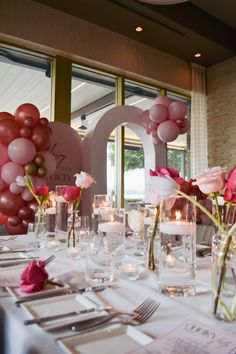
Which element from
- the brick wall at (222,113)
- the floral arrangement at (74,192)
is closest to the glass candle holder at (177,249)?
→ the floral arrangement at (74,192)

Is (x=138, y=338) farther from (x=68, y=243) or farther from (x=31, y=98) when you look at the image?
(x=31, y=98)

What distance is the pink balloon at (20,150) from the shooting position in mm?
2992

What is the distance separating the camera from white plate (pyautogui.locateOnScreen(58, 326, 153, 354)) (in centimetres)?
55

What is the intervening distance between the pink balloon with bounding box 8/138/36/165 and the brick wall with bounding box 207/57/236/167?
3869 millimetres

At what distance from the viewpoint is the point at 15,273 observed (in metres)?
1.07

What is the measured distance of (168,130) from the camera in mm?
3820

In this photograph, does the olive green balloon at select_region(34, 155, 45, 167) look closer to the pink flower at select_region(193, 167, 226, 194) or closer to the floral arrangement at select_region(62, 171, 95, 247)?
the floral arrangement at select_region(62, 171, 95, 247)

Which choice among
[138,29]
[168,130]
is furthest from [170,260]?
[138,29]

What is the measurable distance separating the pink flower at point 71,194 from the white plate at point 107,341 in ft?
2.73

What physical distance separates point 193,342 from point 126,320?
15cm

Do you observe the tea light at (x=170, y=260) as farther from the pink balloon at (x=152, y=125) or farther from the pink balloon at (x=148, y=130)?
the pink balloon at (x=148, y=130)

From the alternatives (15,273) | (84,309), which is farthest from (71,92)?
(84,309)

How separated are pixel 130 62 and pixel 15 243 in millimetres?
4392

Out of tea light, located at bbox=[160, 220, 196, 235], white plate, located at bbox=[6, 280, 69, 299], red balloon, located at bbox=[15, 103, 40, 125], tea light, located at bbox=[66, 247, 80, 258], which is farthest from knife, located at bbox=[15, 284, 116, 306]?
red balloon, located at bbox=[15, 103, 40, 125]
